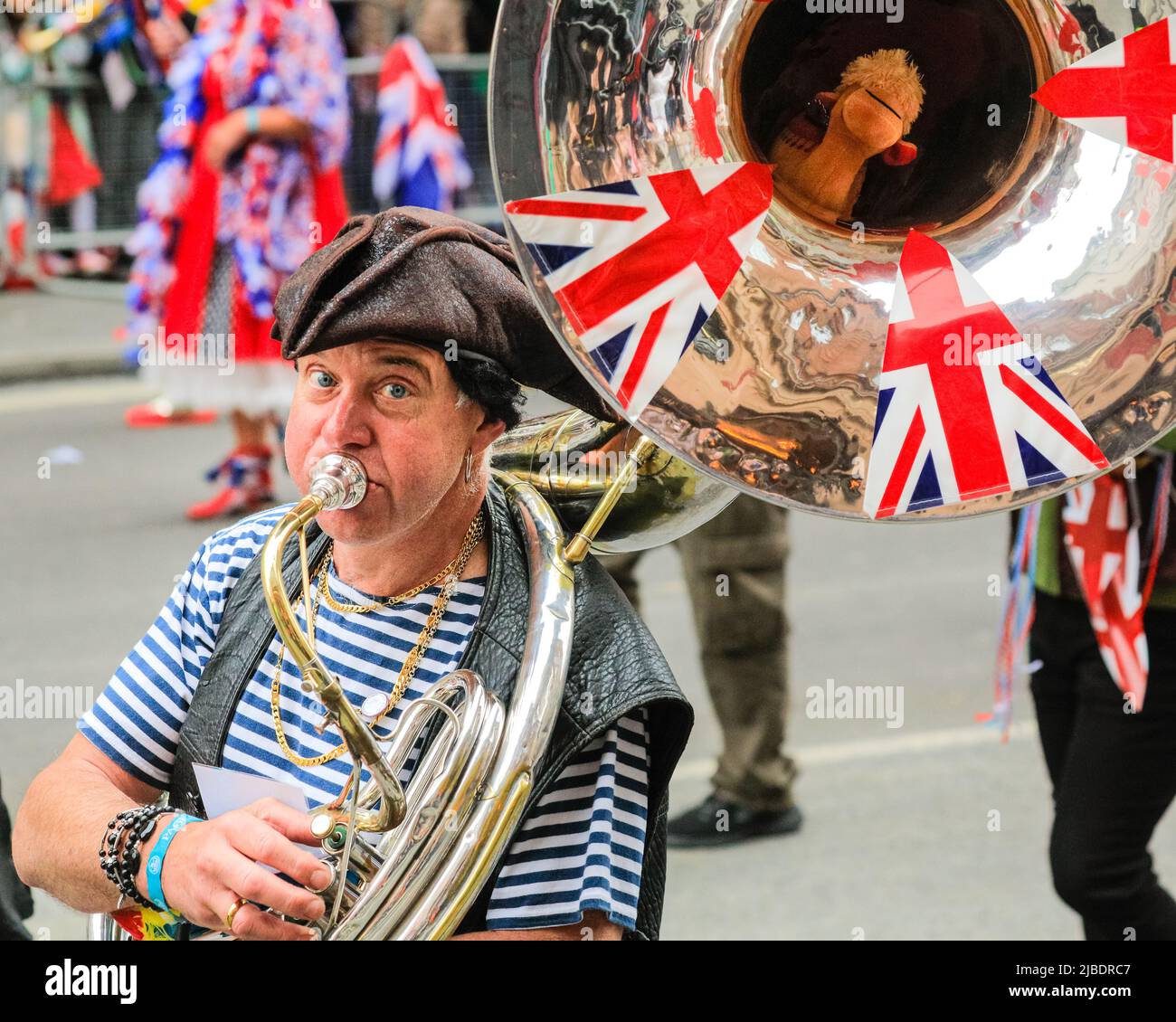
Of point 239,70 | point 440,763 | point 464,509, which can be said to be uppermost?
point 239,70

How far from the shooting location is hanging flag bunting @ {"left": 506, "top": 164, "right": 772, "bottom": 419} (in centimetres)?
167

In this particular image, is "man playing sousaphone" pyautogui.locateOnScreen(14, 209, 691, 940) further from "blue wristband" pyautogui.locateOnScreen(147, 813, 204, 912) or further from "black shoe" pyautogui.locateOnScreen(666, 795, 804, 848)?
"black shoe" pyautogui.locateOnScreen(666, 795, 804, 848)

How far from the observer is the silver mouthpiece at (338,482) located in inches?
65.4

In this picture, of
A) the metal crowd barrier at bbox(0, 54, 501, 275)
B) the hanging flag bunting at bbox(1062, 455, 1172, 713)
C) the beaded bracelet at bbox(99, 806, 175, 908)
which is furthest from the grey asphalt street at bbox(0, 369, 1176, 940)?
the metal crowd barrier at bbox(0, 54, 501, 275)

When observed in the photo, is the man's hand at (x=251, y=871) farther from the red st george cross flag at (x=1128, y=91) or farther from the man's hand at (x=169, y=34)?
the man's hand at (x=169, y=34)

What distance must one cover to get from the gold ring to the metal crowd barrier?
25.1 ft

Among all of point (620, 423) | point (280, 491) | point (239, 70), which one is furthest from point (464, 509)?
point (280, 491)

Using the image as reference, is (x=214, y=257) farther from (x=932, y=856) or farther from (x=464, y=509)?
(x=464, y=509)

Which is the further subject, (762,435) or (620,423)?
(620,423)

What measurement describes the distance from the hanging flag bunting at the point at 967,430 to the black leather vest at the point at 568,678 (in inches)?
11.5

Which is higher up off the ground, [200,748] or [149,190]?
[149,190]

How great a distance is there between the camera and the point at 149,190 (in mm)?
5703

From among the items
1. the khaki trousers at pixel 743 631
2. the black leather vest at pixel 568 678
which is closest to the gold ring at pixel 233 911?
the black leather vest at pixel 568 678

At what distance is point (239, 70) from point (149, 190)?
558 mm
